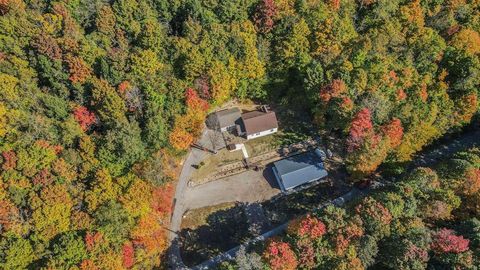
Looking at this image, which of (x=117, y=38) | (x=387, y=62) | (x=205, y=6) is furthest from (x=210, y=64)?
(x=387, y=62)

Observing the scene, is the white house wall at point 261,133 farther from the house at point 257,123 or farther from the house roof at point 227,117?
the house roof at point 227,117

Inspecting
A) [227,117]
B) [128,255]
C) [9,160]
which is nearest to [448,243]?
[227,117]

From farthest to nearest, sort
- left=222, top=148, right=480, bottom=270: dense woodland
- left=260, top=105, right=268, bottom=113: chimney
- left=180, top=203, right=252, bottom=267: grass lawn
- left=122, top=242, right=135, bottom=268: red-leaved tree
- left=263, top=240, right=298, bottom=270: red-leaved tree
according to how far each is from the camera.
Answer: left=260, top=105, right=268, bottom=113: chimney < left=180, top=203, right=252, bottom=267: grass lawn < left=122, top=242, right=135, bottom=268: red-leaved tree < left=263, top=240, right=298, bottom=270: red-leaved tree < left=222, top=148, right=480, bottom=270: dense woodland

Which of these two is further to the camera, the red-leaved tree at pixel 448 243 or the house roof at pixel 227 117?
the house roof at pixel 227 117

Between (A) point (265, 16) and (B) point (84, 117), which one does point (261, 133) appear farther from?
(B) point (84, 117)

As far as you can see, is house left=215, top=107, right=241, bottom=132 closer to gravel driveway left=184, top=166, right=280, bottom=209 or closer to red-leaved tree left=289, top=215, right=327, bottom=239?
gravel driveway left=184, top=166, right=280, bottom=209

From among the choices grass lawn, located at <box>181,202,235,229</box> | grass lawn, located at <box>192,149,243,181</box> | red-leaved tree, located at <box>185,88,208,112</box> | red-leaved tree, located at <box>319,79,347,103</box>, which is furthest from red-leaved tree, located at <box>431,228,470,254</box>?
red-leaved tree, located at <box>185,88,208,112</box>

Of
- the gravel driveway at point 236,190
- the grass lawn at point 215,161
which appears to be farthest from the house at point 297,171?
the grass lawn at point 215,161
